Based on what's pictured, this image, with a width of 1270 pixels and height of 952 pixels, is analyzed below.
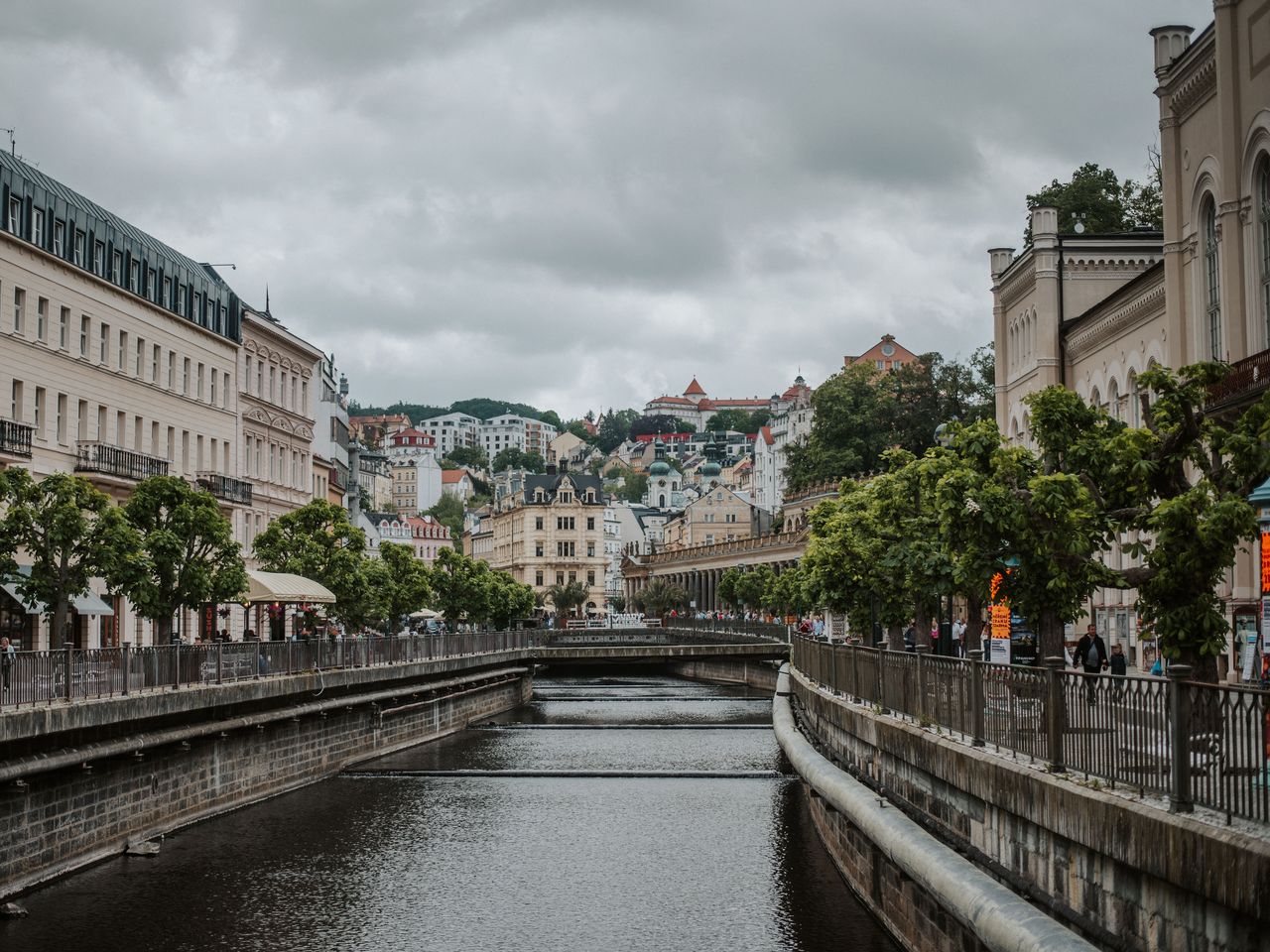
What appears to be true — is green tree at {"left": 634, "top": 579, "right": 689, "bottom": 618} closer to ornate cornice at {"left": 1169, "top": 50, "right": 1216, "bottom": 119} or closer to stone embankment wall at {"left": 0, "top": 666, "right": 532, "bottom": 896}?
stone embankment wall at {"left": 0, "top": 666, "right": 532, "bottom": 896}

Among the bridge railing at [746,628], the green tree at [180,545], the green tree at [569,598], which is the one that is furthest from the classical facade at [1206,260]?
the green tree at [569,598]

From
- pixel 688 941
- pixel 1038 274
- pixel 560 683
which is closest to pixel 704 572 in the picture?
pixel 560 683

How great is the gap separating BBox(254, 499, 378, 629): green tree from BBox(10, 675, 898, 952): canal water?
36.6 feet

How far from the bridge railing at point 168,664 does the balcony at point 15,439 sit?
10.7m

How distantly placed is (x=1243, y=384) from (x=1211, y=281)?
819 cm

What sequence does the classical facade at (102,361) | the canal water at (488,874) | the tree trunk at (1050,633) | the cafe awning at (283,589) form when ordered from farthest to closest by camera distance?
the classical facade at (102,361), the cafe awning at (283,589), the tree trunk at (1050,633), the canal water at (488,874)

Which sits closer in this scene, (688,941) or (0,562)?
(688,941)

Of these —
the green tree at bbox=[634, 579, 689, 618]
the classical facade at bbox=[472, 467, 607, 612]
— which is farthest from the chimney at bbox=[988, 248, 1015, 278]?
the classical facade at bbox=[472, 467, 607, 612]

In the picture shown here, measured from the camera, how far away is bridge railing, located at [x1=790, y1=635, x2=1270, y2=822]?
986 centimetres

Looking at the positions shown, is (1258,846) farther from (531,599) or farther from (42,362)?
(531,599)

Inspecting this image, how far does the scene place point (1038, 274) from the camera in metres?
56.0

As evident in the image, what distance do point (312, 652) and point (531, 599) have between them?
80.9 metres

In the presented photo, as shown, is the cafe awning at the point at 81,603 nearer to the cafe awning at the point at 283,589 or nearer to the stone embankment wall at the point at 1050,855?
the cafe awning at the point at 283,589

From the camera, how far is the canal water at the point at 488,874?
2214 cm
